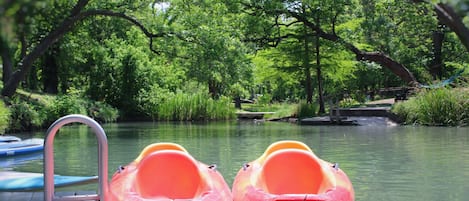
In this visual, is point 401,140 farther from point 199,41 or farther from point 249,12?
point 249,12

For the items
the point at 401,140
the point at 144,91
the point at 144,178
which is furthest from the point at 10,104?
the point at 144,178

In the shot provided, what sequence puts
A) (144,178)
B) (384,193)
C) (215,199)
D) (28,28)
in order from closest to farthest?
(28,28)
(215,199)
(144,178)
(384,193)

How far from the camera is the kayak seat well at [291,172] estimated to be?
6332 millimetres

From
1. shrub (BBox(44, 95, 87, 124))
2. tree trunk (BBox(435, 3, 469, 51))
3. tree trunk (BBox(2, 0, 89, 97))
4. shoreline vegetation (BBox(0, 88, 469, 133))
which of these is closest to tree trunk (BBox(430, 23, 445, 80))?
shoreline vegetation (BBox(0, 88, 469, 133))

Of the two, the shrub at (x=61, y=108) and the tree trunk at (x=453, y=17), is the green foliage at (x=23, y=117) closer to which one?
the shrub at (x=61, y=108)

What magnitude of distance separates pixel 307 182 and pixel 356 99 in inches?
1061

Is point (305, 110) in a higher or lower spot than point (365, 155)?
higher

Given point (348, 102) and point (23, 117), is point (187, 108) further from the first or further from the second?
point (23, 117)

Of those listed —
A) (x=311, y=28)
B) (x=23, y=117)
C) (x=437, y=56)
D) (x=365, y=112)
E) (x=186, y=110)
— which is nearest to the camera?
(x=23, y=117)

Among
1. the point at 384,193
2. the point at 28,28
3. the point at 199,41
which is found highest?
the point at 199,41

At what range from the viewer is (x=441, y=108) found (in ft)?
67.1

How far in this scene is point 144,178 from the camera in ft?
20.3

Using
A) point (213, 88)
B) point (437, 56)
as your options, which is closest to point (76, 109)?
point (213, 88)

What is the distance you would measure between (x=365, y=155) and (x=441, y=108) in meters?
9.34
